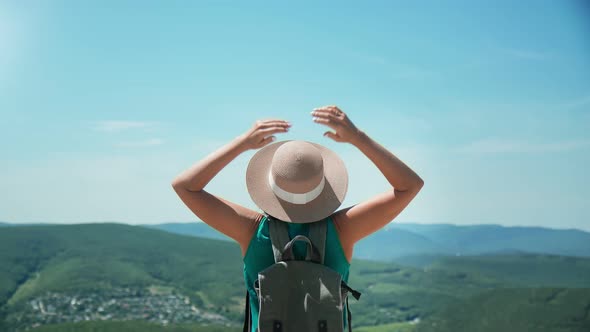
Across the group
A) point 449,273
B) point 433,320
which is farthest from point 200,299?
point 449,273

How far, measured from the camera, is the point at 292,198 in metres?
1.76

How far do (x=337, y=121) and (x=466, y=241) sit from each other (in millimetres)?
91939

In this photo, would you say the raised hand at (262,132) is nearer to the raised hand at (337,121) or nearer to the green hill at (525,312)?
the raised hand at (337,121)

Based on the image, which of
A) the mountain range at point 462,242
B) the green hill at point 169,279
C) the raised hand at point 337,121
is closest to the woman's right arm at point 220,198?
the raised hand at point 337,121

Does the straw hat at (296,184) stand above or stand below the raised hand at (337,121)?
below

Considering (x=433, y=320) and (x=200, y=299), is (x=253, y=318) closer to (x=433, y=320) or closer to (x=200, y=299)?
(x=433, y=320)

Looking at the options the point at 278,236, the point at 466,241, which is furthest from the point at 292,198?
the point at 466,241

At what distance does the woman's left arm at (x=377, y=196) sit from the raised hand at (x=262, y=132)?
5.6 inches

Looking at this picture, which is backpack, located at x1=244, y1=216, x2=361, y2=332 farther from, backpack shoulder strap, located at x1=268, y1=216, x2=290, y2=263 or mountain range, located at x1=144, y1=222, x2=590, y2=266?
mountain range, located at x1=144, y1=222, x2=590, y2=266

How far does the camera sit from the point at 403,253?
93.4m

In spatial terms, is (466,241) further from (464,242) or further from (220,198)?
(220,198)

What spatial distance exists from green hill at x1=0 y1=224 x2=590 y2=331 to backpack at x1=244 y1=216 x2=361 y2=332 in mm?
52683

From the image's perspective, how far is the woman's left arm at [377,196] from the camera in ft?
5.57

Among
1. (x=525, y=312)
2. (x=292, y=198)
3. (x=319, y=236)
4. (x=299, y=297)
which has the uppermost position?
(x=292, y=198)
